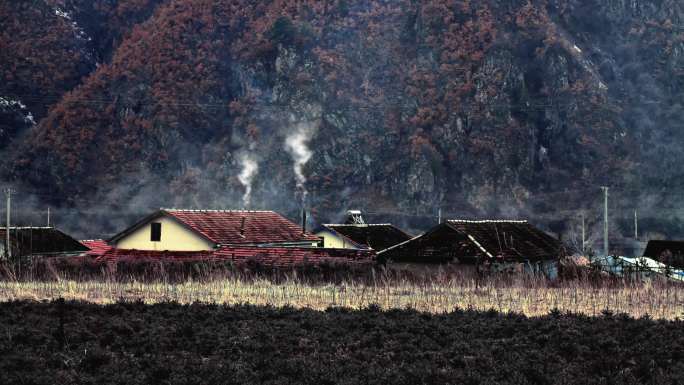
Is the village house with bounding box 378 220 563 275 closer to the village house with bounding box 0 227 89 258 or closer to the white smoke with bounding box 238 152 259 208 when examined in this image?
the village house with bounding box 0 227 89 258

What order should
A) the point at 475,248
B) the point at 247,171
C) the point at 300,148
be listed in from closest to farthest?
the point at 475,248
the point at 247,171
the point at 300,148

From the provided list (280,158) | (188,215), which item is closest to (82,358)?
(188,215)

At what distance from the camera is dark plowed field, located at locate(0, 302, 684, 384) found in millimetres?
18875

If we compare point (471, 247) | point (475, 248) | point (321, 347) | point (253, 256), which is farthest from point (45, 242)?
point (321, 347)

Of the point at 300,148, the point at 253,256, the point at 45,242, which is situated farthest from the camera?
the point at 300,148

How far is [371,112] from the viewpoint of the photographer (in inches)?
5492

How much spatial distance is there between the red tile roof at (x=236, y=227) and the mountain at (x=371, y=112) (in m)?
52.5

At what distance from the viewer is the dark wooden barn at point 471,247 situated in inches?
1827

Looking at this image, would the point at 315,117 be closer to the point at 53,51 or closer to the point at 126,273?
the point at 53,51

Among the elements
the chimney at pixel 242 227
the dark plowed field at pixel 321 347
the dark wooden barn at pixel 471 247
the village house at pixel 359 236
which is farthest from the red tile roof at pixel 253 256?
the dark plowed field at pixel 321 347

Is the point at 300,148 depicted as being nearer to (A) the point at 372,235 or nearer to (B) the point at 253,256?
(A) the point at 372,235

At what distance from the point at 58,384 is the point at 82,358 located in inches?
97.6

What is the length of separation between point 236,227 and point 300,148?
72426 mm

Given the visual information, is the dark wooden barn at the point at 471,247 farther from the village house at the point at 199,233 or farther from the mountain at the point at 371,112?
the mountain at the point at 371,112
